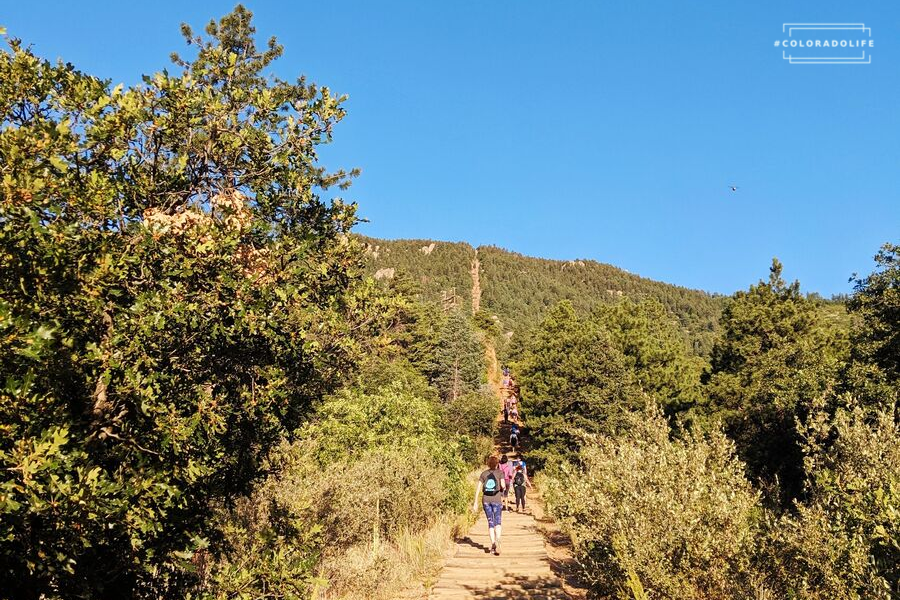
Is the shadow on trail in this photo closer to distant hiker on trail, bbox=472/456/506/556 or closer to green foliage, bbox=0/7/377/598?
distant hiker on trail, bbox=472/456/506/556

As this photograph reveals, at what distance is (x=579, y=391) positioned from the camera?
3069cm

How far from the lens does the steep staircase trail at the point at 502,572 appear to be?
27.6 ft

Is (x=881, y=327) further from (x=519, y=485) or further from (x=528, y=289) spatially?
(x=528, y=289)

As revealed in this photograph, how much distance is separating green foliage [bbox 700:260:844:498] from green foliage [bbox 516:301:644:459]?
17.2 feet

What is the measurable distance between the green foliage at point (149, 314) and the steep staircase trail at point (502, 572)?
15.9ft

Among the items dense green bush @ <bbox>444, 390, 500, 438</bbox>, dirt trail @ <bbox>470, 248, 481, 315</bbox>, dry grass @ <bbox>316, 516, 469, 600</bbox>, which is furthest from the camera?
dirt trail @ <bbox>470, 248, 481, 315</bbox>

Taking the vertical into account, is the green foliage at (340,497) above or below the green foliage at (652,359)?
below

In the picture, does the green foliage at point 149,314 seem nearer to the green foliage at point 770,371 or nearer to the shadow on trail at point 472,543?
the shadow on trail at point 472,543

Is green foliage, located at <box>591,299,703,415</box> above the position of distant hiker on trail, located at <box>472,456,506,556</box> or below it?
above

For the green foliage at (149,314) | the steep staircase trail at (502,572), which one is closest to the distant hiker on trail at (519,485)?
the steep staircase trail at (502,572)

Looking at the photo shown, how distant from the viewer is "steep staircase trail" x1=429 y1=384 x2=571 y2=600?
8414 mm

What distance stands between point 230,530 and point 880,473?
7538mm

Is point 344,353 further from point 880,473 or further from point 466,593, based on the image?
point 880,473

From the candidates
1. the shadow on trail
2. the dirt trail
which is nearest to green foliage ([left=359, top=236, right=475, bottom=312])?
the dirt trail
